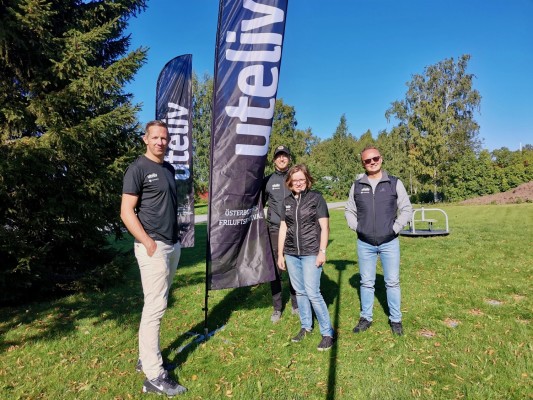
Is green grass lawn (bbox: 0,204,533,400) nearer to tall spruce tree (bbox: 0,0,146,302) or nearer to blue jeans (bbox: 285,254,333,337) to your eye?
blue jeans (bbox: 285,254,333,337)

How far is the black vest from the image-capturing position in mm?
4160

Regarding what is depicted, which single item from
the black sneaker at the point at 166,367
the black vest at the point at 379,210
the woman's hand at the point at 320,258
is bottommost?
the black sneaker at the point at 166,367

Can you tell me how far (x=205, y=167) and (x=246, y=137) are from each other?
32457 mm

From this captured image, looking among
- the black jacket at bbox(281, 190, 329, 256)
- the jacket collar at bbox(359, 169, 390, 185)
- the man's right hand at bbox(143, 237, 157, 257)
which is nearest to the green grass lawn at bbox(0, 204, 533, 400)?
the black jacket at bbox(281, 190, 329, 256)

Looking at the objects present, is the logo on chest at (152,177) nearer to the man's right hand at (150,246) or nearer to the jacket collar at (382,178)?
the man's right hand at (150,246)

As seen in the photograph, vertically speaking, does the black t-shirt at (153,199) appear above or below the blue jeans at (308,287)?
above

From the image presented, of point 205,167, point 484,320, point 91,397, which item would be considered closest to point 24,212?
point 91,397

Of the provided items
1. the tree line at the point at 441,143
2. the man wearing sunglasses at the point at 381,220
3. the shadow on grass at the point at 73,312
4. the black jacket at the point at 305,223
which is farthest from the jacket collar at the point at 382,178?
the tree line at the point at 441,143

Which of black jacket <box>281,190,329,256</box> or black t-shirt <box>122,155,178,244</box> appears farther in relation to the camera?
black jacket <box>281,190,329,256</box>

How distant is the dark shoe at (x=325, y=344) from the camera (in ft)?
13.0

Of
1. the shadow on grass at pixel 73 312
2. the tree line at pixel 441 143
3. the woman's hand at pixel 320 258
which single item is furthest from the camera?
the tree line at pixel 441 143

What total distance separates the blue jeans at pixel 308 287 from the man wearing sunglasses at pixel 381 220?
0.63 meters

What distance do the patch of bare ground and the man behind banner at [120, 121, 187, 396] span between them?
32.6 metres

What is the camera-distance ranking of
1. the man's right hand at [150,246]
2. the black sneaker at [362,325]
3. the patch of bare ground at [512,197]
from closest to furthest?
the man's right hand at [150,246] < the black sneaker at [362,325] < the patch of bare ground at [512,197]
